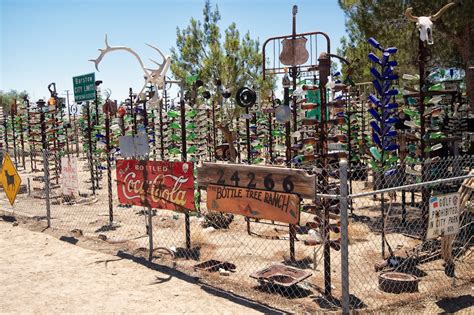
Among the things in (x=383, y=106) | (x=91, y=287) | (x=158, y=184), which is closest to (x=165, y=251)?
(x=158, y=184)

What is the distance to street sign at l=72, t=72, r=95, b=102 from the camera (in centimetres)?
957

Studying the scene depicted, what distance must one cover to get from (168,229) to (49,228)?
8.22ft

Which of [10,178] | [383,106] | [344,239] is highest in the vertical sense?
[383,106]

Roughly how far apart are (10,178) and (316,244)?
7791mm

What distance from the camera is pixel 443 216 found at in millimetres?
5422

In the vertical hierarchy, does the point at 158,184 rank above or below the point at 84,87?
below

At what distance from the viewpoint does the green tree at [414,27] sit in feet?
43.4

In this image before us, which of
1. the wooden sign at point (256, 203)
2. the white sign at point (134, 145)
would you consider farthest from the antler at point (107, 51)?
the wooden sign at point (256, 203)

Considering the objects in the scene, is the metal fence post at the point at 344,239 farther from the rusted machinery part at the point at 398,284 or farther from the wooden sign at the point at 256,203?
the rusted machinery part at the point at 398,284

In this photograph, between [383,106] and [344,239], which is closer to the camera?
[344,239]

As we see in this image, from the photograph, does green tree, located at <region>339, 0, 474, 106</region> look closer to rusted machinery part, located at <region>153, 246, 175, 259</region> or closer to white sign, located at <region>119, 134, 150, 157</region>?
white sign, located at <region>119, 134, 150, 157</region>

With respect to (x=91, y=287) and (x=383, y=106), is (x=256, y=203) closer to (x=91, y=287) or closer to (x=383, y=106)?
(x=91, y=287)

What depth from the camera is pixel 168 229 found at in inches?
386

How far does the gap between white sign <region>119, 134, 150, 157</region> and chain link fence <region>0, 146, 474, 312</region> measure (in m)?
1.09
